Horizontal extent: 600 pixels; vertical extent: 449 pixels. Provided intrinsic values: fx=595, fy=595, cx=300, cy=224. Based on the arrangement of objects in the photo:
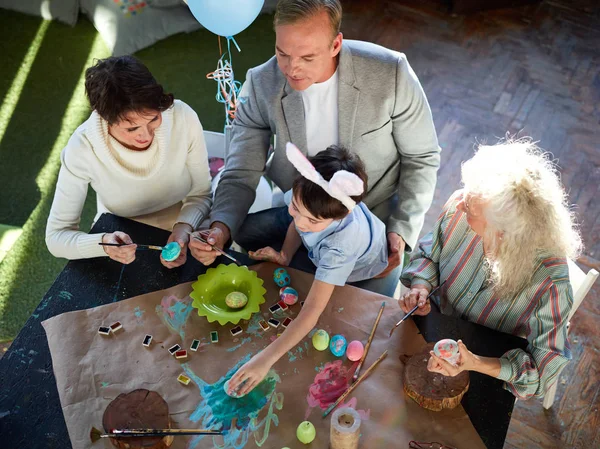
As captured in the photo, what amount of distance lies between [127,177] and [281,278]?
76 centimetres

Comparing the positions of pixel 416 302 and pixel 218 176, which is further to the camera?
pixel 218 176

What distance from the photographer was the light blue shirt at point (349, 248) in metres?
1.88

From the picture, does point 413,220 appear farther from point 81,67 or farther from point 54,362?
point 81,67

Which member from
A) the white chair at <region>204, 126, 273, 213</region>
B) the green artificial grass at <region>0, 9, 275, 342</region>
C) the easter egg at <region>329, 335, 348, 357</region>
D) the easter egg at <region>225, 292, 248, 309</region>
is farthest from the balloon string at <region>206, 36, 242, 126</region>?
the easter egg at <region>329, 335, 348, 357</region>

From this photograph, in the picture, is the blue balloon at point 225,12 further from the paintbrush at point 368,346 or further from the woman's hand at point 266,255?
the paintbrush at point 368,346

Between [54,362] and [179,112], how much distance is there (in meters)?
1.03

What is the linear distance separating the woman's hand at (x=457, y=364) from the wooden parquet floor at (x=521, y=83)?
1.30m

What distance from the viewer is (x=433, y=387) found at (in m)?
1.63

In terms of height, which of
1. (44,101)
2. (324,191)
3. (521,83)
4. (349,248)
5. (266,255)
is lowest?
(44,101)

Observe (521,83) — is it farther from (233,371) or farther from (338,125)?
(233,371)

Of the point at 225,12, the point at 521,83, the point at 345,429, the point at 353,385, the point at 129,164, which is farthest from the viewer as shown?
the point at 521,83

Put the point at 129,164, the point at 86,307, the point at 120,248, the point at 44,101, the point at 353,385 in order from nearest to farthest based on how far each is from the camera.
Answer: the point at 353,385
the point at 86,307
the point at 120,248
the point at 129,164
the point at 44,101

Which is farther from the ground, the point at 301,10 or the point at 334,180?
the point at 301,10

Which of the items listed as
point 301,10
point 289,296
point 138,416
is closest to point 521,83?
point 301,10
